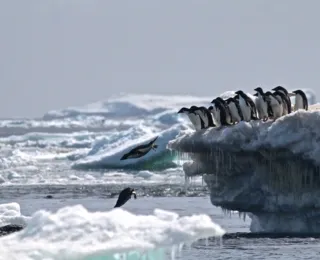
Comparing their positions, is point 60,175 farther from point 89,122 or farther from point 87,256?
point 89,122

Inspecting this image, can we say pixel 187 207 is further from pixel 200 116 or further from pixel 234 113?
pixel 234 113

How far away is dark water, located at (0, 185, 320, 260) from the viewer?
19047 millimetres

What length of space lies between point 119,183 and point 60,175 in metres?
7.35

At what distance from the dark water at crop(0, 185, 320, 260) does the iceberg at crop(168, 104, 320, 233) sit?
83cm

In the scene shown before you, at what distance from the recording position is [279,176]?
71.8ft

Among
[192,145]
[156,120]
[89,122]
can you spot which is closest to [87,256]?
[192,145]

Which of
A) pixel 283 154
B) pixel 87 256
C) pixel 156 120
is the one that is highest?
pixel 156 120

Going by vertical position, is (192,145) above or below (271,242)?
above

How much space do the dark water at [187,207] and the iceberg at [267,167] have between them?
2.72 ft

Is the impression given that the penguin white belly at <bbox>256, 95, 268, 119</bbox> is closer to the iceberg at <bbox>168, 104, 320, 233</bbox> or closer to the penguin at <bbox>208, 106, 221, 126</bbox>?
the penguin at <bbox>208, 106, 221, 126</bbox>

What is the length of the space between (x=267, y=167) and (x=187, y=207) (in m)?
8.05

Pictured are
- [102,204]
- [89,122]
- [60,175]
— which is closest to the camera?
[102,204]

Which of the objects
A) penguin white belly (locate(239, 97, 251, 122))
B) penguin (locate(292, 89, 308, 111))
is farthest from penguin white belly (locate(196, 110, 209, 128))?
penguin (locate(292, 89, 308, 111))

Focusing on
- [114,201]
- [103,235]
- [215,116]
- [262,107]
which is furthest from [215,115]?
[103,235]
